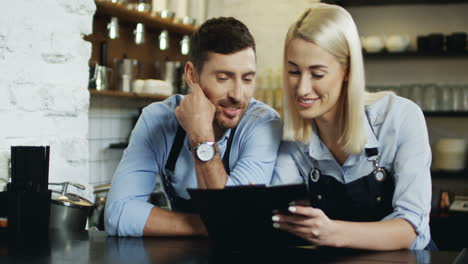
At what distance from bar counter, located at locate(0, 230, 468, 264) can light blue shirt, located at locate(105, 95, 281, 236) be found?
187 millimetres

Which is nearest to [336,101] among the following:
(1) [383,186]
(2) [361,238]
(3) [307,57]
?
(3) [307,57]

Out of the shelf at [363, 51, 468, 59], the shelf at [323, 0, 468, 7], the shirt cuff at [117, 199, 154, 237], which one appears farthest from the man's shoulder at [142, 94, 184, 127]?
the shelf at [363, 51, 468, 59]

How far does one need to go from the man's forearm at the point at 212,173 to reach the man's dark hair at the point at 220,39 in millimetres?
375

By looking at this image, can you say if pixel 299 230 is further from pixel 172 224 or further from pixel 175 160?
pixel 175 160

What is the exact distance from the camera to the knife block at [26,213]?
1.66 meters

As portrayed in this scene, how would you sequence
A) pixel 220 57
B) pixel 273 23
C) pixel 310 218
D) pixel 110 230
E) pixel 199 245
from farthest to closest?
pixel 273 23 < pixel 220 57 < pixel 110 230 < pixel 199 245 < pixel 310 218

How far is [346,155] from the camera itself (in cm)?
170

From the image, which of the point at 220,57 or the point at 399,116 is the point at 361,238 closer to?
the point at 399,116

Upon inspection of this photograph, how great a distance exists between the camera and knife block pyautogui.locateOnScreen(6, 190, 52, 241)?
5.45 feet

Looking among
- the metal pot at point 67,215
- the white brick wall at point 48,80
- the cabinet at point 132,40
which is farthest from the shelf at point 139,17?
the metal pot at point 67,215

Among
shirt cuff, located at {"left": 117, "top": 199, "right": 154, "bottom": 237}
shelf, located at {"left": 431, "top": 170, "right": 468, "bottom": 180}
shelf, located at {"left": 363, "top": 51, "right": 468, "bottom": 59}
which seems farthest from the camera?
shelf, located at {"left": 363, "top": 51, "right": 468, "bottom": 59}

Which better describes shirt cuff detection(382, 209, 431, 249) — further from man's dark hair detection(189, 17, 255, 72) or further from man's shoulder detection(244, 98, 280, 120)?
man's dark hair detection(189, 17, 255, 72)

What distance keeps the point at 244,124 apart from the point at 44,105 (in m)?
0.87

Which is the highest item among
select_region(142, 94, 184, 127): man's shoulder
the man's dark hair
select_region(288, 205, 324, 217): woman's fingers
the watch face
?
the man's dark hair
